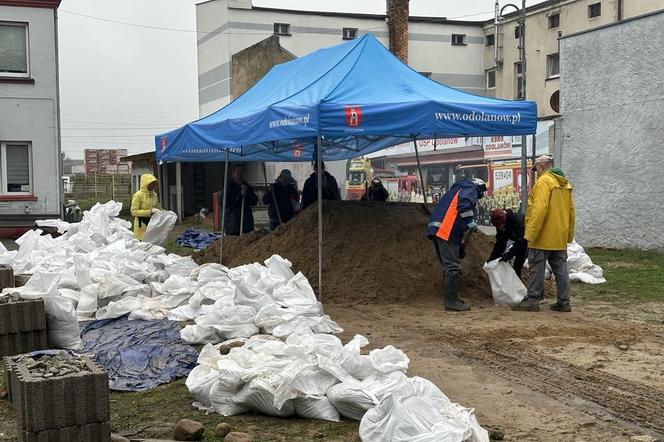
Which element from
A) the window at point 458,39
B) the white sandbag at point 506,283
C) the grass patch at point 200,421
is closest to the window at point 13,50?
the white sandbag at point 506,283

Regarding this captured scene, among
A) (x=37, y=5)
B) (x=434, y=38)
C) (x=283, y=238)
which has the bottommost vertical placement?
(x=283, y=238)

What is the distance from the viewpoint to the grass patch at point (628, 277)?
33.7 feet

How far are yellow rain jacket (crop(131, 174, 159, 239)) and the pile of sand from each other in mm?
2796

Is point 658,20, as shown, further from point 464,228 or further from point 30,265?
point 30,265

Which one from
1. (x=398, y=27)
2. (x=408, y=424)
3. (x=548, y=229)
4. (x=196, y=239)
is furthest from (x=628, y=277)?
(x=398, y=27)

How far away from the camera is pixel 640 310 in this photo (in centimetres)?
914

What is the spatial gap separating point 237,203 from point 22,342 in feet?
26.0

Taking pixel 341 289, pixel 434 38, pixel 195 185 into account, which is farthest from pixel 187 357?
pixel 434 38

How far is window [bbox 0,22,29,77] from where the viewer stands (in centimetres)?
1978

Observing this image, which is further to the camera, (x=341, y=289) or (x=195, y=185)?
(x=195, y=185)

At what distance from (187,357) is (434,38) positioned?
3983 centimetres

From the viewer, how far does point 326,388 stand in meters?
5.21

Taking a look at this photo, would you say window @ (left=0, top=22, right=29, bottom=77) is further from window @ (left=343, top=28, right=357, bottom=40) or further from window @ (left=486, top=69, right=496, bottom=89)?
window @ (left=486, top=69, right=496, bottom=89)

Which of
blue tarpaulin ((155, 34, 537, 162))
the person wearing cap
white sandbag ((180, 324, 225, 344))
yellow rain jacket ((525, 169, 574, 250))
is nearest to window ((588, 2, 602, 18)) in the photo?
blue tarpaulin ((155, 34, 537, 162))
